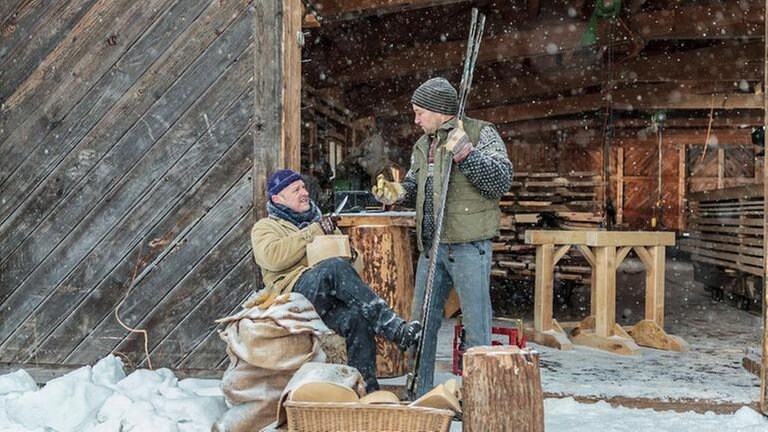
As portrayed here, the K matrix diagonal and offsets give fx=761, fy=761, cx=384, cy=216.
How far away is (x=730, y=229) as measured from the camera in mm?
9000

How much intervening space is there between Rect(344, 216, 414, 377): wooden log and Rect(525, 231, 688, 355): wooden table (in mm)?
1798

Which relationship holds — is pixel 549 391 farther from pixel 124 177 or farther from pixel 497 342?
pixel 124 177

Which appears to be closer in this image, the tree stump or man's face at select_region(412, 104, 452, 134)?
the tree stump

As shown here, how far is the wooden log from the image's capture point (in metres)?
4.70

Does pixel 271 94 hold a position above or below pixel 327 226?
above

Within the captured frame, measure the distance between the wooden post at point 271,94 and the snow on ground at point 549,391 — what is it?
3.83ft

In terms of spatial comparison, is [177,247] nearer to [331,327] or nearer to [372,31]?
[331,327]

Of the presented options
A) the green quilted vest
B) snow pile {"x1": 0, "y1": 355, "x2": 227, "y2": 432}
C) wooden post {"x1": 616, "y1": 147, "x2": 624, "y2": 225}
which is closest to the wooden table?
the green quilted vest

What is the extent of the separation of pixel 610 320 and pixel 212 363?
320 cm

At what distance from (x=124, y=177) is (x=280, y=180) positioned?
1.10 m

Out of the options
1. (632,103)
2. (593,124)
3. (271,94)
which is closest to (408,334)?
(271,94)

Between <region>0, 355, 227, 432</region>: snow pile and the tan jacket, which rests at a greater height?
the tan jacket

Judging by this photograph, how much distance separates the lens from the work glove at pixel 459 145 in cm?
373

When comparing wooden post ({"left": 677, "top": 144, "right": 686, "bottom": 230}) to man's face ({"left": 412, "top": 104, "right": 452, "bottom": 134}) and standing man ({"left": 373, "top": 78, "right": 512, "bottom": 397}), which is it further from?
man's face ({"left": 412, "top": 104, "right": 452, "bottom": 134})
